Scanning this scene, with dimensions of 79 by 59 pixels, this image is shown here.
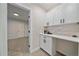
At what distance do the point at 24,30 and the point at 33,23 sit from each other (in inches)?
191

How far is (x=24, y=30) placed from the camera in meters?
7.33

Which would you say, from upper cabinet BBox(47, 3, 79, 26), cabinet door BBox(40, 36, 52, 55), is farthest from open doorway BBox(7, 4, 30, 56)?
upper cabinet BBox(47, 3, 79, 26)

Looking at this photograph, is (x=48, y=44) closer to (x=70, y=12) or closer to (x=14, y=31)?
(x=70, y=12)

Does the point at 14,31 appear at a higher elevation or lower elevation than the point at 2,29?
lower

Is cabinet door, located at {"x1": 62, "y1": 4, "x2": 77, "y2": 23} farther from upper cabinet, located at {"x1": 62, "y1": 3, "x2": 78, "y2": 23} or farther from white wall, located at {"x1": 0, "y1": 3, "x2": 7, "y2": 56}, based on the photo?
white wall, located at {"x1": 0, "y1": 3, "x2": 7, "y2": 56}

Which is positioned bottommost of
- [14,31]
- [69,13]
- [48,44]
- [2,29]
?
[48,44]

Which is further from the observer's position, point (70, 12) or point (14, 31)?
point (14, 31)

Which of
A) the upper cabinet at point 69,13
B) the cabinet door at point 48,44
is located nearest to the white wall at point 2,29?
the cabinet door at point 48,44

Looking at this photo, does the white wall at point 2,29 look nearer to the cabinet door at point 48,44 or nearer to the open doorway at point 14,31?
the open doorway at point 14,31

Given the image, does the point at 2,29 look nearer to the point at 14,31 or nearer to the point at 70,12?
the point at 70,12

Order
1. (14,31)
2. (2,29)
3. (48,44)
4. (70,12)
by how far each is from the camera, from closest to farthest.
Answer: (2,29), (70,12), (48,44), (14,31)

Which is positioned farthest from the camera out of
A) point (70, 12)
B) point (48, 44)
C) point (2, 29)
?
point (48, 44)

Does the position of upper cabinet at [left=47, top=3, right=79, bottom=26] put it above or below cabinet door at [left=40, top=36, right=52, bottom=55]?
above

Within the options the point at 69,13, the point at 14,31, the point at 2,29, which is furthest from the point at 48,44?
the point at 14,31
